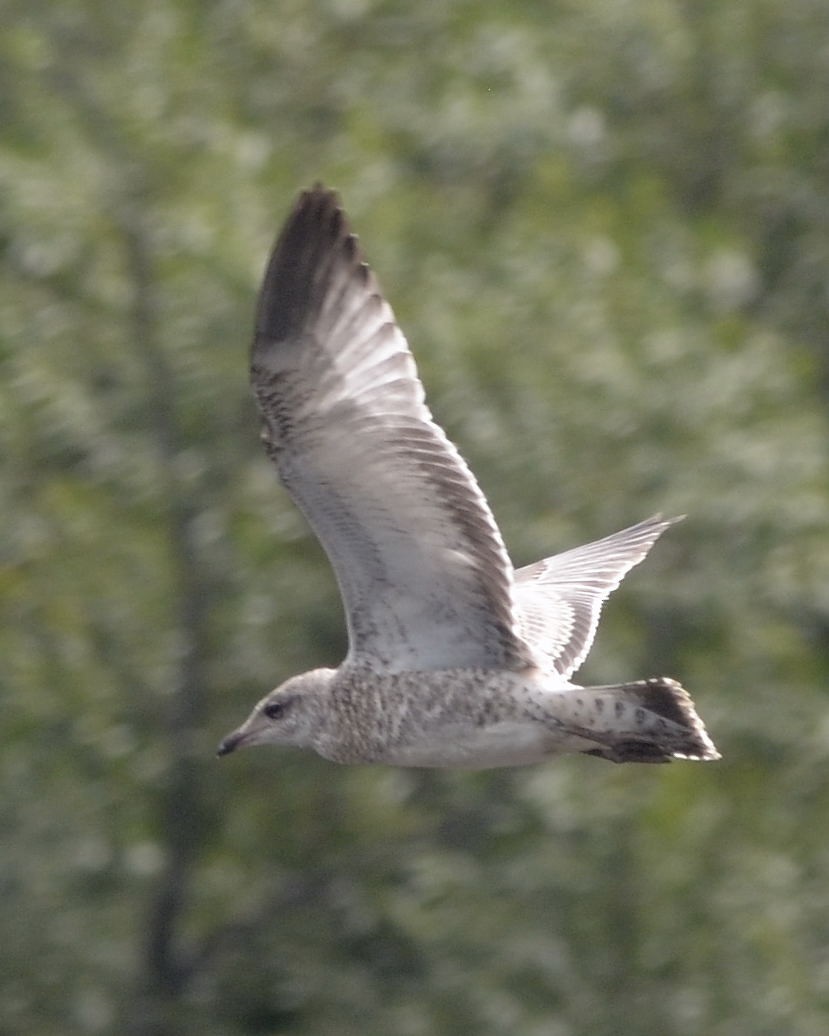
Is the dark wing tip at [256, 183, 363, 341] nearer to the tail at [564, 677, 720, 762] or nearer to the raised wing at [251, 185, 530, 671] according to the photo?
the raised wing at [251, 185, 530, 671]

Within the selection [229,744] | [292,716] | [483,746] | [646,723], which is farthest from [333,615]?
[646,723]

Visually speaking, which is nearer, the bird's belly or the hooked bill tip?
the bird's belly

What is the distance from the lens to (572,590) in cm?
556

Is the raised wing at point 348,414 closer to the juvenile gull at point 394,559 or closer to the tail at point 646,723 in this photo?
the juvenile gull at point 394,559

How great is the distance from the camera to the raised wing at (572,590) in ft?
17.2

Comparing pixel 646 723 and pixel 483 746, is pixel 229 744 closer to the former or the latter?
pixel 483 746

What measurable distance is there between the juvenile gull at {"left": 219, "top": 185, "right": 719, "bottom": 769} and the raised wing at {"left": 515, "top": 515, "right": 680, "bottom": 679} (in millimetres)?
326

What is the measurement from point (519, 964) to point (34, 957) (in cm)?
138

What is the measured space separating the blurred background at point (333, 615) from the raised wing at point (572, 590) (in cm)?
47

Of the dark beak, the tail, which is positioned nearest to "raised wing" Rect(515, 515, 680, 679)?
the tail

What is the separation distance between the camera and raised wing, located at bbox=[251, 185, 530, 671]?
4430 millimetres

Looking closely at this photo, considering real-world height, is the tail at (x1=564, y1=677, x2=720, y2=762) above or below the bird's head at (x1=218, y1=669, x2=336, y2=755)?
below

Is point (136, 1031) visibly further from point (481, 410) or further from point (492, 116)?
point (492, 116)

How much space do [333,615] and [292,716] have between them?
1466mm
